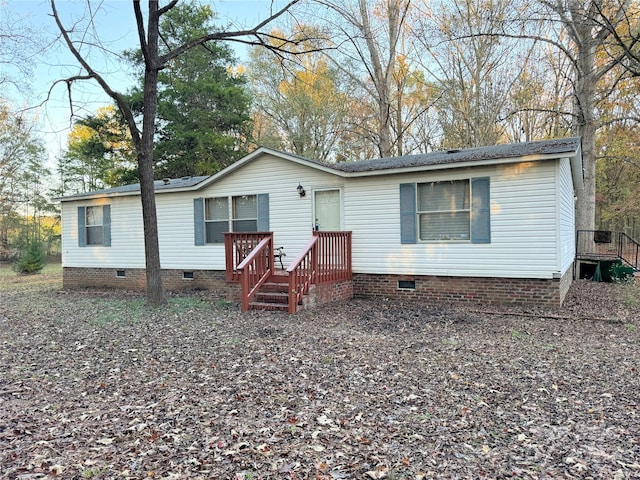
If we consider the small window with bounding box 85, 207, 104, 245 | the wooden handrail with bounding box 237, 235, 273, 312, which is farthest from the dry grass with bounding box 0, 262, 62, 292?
the wooden handrail with bounding box 237, 235, 273, 312

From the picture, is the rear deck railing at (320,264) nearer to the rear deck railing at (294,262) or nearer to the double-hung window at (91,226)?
the rear deck railing at (294,262)

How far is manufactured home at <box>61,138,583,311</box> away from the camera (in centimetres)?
766

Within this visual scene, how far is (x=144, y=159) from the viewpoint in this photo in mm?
8648

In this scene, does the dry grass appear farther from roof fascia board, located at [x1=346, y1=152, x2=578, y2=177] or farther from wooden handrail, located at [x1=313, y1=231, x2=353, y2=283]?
roof fascia board, located at [x1=346, y1=152, x2=578, y2=177]

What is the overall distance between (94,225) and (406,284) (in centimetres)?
979

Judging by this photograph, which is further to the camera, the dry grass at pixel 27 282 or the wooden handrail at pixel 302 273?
the dry grass at pixel 27 282

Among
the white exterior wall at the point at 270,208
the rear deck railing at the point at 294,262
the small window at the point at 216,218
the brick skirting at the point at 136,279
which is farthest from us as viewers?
the brick skirting at the point at 136,279

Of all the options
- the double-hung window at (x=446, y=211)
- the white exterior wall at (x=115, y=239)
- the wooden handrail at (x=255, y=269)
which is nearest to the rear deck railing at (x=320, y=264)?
the wooden handrail at (x=255, y=269)

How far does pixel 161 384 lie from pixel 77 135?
3127cm

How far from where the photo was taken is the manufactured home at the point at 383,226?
7660mm

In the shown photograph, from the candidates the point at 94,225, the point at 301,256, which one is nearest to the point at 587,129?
the point at 301,256

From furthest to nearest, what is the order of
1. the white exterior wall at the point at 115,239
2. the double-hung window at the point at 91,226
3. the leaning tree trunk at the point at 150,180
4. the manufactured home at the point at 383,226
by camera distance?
1. the double-hung window at the point at 91,226
2. the white exterior wall at the point at 115,239
3. the leaning tree trunk at the point at 150,180
4. the manufactured home at the point at 383,226

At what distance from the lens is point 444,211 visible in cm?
838

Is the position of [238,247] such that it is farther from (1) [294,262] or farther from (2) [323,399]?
(2) [323,399]
